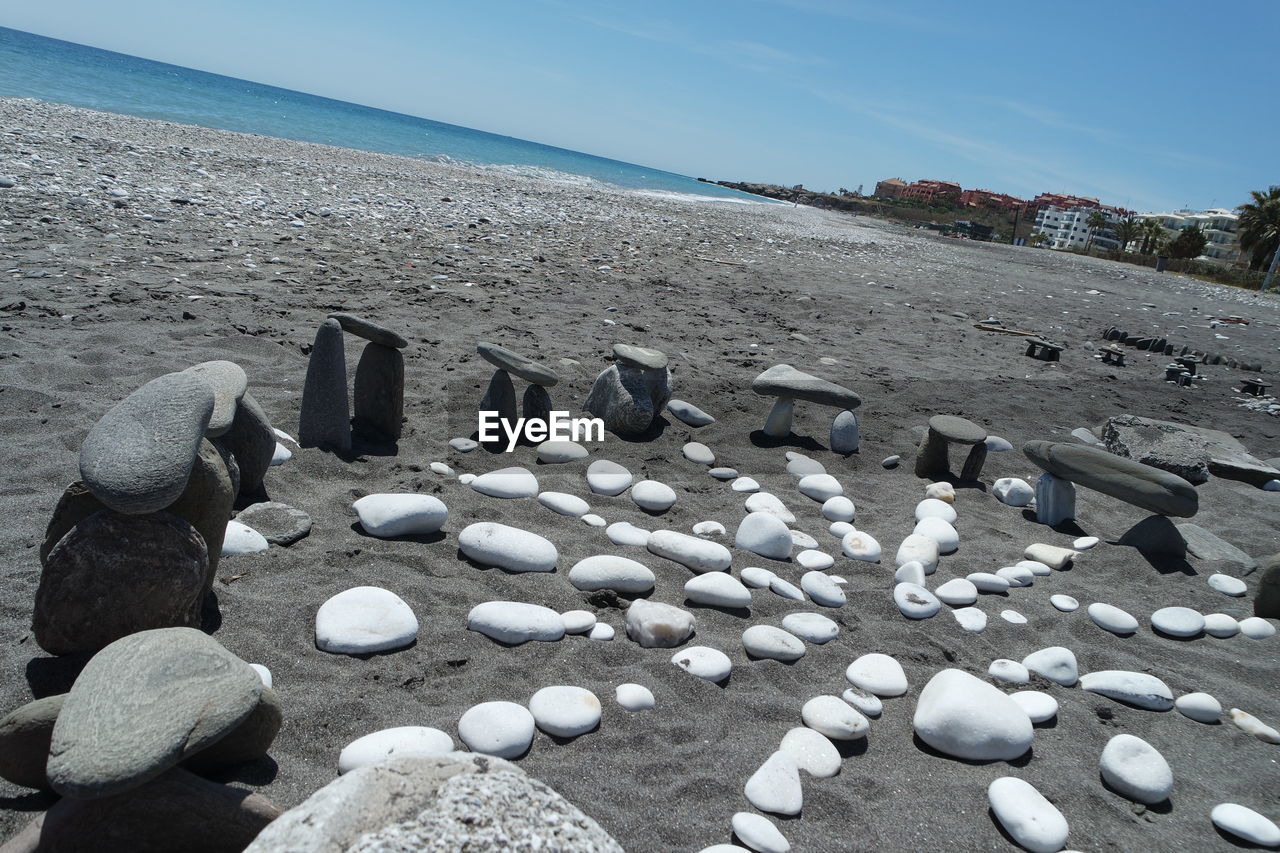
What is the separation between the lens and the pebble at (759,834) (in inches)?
71.3

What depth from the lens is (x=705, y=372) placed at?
20.5 feet

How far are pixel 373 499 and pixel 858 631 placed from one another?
2069 mm

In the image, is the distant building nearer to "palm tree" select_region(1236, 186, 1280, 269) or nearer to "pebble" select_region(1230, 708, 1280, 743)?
"palm tree" select_region(1236, 186, 1280, 269)

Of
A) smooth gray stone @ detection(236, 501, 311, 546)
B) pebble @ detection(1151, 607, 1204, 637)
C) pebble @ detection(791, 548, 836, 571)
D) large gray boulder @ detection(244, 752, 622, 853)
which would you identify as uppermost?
large gray boulder @ detection(244, 752, 622, 853)

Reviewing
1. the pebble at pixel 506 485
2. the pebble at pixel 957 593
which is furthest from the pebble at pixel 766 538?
the pebble at pixel 506 485

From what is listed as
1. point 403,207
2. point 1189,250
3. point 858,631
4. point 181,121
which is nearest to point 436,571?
point 858,631

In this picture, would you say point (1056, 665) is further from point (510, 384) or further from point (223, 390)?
point (223, 390)

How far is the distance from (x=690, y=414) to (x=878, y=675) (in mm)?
2778

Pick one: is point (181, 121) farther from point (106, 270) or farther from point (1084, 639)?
point (1084, 639)

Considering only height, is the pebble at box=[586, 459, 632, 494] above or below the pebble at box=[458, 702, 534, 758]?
above

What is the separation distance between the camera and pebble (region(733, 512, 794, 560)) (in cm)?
350

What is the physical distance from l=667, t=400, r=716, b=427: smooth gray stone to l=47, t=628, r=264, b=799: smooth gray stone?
365cm

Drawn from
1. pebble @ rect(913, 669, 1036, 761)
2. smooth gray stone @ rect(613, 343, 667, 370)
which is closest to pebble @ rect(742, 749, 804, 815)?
pebble @ rect(913, 669, 1036, 761)

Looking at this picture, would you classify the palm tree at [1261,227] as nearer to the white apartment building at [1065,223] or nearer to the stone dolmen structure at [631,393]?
the stone dolmen structure at [631,393]
